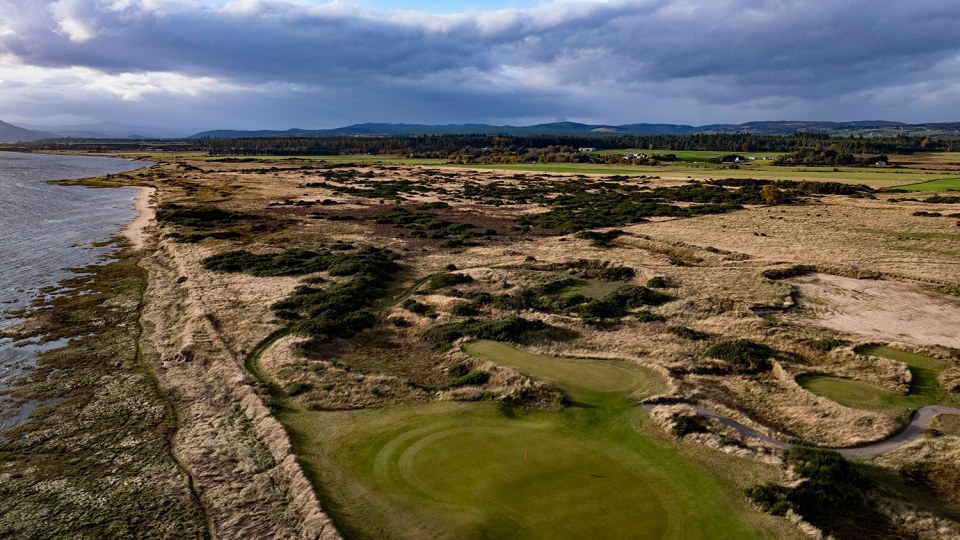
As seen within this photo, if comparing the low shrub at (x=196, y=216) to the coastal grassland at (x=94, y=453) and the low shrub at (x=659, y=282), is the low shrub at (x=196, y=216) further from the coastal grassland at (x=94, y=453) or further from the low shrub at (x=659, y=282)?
the low shrub at (x=659, y=282)

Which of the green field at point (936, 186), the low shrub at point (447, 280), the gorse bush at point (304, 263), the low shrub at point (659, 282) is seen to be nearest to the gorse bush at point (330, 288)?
the gorse bush at point (304, 263)

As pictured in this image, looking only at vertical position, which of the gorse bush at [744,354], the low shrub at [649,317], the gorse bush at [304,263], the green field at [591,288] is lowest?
the gorse bush at [744,354]

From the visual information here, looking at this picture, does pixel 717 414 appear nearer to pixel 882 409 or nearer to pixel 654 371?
pixel 654 371

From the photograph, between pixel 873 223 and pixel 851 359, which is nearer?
pixel 851 359

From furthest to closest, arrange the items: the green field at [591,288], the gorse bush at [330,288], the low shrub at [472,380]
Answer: the green field at [591,288], the gorse bush at [330,288], the low shrub at [472,380]

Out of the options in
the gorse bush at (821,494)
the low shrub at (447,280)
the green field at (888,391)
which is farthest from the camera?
the low shrub at (447,280)

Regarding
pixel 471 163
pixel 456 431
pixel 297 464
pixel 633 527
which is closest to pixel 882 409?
pixel 633 527
